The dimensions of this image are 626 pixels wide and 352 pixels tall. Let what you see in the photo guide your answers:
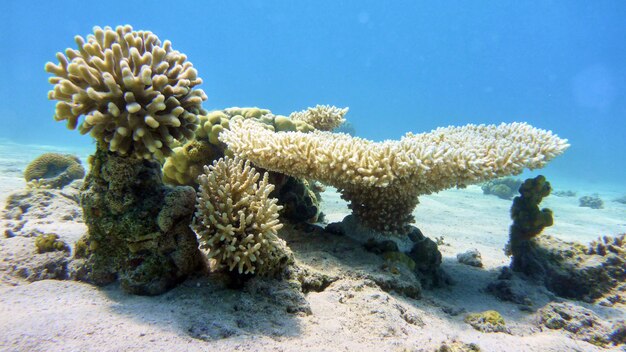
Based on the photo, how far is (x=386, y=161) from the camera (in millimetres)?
3457

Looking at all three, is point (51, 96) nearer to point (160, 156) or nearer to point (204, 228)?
point (160, 156)

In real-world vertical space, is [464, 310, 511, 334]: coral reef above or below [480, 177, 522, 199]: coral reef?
below

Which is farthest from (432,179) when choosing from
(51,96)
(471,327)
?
(51,96)

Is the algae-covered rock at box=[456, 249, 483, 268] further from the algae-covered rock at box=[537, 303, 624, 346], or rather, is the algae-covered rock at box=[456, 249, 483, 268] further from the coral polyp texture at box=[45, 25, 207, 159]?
the coral polyp texture at box=[45, 25, 207, 159]

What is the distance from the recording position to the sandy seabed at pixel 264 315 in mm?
2047

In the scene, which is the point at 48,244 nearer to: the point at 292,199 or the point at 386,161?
the point at 292,199

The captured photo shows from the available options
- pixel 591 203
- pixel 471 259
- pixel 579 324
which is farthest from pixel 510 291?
pixel 591 203

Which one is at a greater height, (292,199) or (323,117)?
(323,117)

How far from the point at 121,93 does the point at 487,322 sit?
3.93m

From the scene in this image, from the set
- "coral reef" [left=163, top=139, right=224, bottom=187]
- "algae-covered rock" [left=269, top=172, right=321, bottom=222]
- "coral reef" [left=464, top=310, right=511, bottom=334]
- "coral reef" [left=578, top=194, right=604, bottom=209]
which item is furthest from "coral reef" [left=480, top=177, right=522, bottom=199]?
"coral reef" [left=163, top=139, right=224, bottom=187]

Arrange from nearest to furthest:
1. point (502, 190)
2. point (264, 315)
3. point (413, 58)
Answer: point (264, 315) → point (502, 190) → point (413, 58)

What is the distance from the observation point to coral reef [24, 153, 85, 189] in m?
7.10

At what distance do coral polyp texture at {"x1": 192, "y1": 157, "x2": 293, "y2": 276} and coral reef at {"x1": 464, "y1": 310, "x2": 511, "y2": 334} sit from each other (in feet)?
6.33

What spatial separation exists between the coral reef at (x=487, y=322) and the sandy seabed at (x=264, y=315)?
0.10 meters
